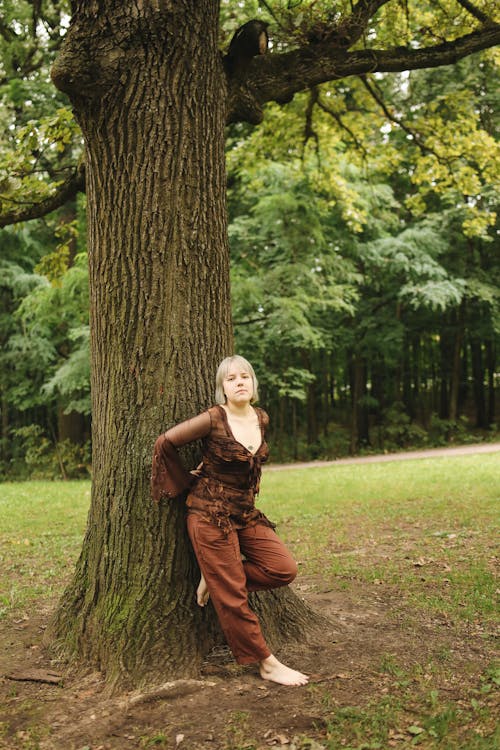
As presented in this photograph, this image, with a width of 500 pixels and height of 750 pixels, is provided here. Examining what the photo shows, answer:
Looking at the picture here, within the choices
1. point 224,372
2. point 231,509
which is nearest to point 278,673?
point 231,509

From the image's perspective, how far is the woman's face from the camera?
4.21m

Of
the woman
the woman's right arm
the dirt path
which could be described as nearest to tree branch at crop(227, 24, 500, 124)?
the woman

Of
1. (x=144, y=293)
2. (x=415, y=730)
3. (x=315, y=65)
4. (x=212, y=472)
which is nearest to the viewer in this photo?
(x=415, y=730)

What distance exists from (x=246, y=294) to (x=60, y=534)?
30.3 ft

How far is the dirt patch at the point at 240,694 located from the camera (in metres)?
3.45

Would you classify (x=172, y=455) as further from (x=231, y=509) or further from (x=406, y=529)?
(x=406, y=529)

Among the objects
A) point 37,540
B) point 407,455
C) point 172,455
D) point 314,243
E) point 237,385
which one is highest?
point 314,243

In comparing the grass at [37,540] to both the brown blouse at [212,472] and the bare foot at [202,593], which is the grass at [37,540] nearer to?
the bare foot at [202,593]

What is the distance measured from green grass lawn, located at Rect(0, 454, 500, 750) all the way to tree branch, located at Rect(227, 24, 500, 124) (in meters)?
4.28

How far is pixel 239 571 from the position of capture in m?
4.09

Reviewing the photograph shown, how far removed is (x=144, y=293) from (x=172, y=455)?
1107 mm

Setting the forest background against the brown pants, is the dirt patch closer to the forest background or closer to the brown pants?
the brown pants

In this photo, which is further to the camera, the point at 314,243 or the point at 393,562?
the point at 314,243

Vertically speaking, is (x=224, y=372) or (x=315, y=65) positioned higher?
(x=315, y=65)
